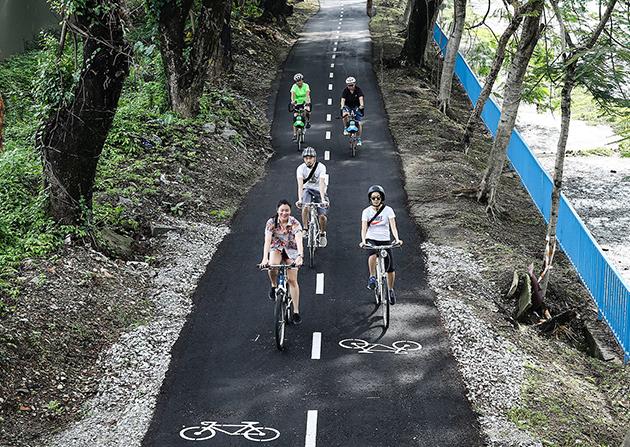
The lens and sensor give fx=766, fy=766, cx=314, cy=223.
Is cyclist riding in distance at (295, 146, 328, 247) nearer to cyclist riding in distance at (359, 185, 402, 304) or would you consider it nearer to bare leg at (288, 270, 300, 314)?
cyclist riding in distance at (359, 185, 402, 304)

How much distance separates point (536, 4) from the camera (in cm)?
1745

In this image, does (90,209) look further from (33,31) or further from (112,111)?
(33,31)

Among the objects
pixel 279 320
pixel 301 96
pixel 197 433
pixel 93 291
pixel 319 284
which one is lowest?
pixel 197 433

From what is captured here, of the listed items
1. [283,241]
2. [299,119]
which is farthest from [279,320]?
[299,119]

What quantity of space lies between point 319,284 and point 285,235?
2980mm

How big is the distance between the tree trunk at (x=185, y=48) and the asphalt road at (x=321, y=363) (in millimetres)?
5871

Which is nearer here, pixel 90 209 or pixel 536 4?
pixel 90 209

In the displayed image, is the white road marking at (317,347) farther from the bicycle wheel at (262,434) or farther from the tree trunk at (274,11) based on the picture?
the tree trunk at (274,11)

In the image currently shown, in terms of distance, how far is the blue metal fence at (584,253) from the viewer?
14.6 meters

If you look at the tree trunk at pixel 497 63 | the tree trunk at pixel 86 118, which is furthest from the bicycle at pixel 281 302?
the tree trunk at pixel 497 63

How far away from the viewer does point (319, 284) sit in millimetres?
14992

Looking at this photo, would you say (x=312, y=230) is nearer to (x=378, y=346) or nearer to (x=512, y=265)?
(x=378, y=346)

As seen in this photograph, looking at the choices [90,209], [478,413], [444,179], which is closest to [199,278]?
[90,209]

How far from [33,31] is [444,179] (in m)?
20.1
